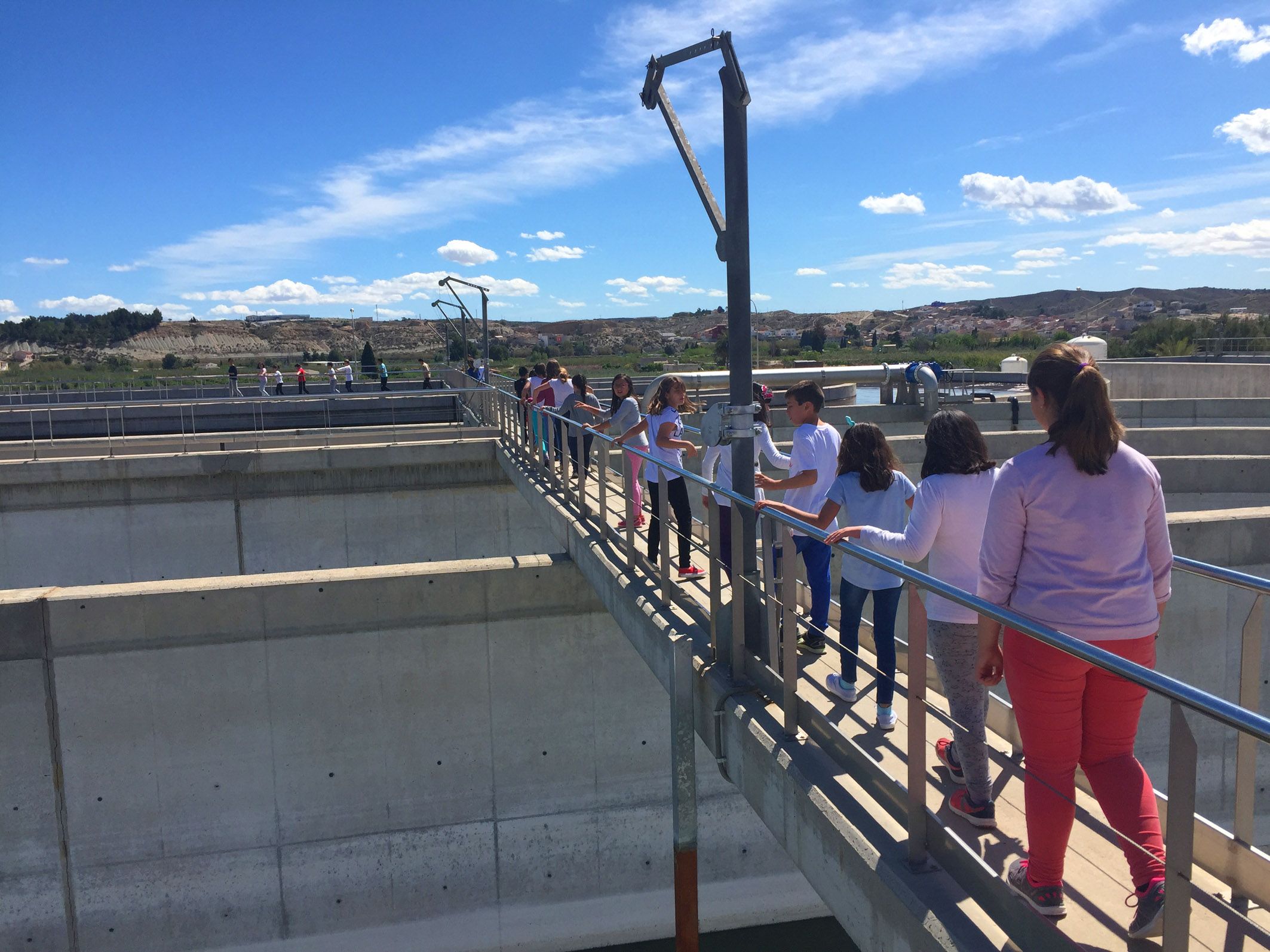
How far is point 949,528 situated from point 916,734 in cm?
87

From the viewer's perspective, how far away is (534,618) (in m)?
8.66

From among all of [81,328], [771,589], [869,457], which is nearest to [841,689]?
[771,589]

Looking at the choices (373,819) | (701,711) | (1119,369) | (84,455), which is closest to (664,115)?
(701,711)

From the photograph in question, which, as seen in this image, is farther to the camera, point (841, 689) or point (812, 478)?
point (812, 478)

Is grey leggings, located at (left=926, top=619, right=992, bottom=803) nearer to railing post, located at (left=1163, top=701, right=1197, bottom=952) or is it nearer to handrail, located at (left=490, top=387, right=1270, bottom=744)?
handrail, located at (left=490, top=387, right=1270, bottom=744)

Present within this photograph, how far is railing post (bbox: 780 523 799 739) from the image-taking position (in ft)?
12.8

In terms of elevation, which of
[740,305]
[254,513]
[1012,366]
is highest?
[740,305]

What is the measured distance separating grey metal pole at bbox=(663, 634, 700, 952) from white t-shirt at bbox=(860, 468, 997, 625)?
1887mm

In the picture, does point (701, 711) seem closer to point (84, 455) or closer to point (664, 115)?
point (664, 115)

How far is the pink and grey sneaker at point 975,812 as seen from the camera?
3.25m

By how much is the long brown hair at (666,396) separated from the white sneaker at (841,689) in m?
2.94

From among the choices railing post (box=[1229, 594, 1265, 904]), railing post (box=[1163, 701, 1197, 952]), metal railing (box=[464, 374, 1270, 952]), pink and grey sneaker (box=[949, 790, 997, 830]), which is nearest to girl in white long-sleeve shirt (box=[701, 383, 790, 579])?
metal railing (box=[464, 374, 1270, 952])

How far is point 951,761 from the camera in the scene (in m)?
3.64

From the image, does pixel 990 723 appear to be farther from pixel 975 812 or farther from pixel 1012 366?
pixel 1012 366
